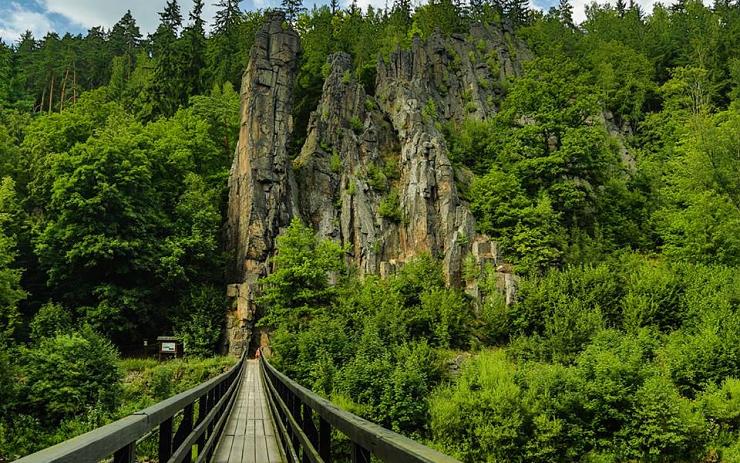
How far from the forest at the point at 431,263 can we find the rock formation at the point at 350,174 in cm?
175

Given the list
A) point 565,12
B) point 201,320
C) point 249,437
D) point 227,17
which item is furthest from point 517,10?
point 249,437

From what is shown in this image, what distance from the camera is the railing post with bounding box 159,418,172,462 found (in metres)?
3.70

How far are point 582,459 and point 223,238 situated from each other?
104 ft

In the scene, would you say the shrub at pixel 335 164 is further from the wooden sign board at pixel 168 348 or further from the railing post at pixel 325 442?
the railing post at pixel 325 442

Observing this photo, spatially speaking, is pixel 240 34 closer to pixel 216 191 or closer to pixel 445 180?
pixel 216 191

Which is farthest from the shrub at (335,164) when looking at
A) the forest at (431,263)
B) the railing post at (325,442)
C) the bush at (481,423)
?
the railing post at (325,442)

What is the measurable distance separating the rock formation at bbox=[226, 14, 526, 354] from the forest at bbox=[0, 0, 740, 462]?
1.75 m

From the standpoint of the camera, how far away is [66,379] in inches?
849

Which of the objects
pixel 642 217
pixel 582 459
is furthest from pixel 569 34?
pixel 582 459

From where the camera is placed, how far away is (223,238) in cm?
4422

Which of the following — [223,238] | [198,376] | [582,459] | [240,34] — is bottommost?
[582,459]

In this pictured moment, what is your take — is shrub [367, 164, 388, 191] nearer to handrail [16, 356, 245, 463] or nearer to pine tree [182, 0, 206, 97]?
pine tree [182, 0, 206, 97]

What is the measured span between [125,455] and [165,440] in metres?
1.26

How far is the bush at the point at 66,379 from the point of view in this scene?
21328 millimetres
